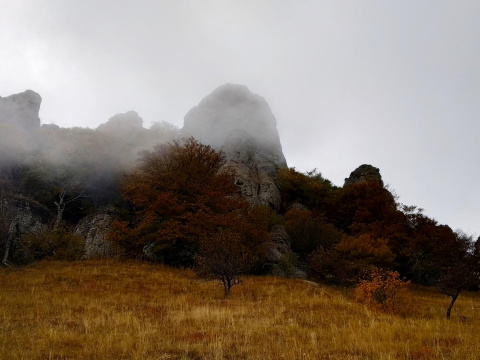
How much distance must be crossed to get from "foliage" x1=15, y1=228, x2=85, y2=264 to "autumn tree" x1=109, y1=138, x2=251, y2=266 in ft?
11.8

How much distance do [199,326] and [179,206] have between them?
1659 cm

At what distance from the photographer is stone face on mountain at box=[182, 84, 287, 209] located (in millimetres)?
44500

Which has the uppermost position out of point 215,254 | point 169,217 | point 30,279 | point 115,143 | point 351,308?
point 115,143

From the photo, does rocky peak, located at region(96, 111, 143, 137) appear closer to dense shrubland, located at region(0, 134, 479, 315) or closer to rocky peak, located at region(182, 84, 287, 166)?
dense shrubland, located at region(0, 134, 479, 315)

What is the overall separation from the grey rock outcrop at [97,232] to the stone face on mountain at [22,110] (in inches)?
911

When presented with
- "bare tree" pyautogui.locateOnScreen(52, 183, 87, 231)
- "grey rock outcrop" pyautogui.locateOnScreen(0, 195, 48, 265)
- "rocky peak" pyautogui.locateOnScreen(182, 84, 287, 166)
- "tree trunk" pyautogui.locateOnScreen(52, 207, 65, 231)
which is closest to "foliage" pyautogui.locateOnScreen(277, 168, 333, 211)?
"rocky peak" pyautogui.locateOnScreen(182, 84, 287, 166)

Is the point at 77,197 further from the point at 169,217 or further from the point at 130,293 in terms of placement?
the point at 130,293

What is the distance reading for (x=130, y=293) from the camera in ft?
54.9

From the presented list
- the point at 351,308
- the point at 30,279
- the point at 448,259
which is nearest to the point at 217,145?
the point at 448,259

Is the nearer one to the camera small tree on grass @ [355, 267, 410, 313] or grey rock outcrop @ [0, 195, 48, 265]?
small tree on grass @ [355, 267, 410, 313]

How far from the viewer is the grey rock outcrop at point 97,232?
3421cm

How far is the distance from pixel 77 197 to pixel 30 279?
25.4 metres

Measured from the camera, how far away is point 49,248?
94.0 feet

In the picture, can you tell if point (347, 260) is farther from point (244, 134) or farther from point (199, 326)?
point (244, 134)
